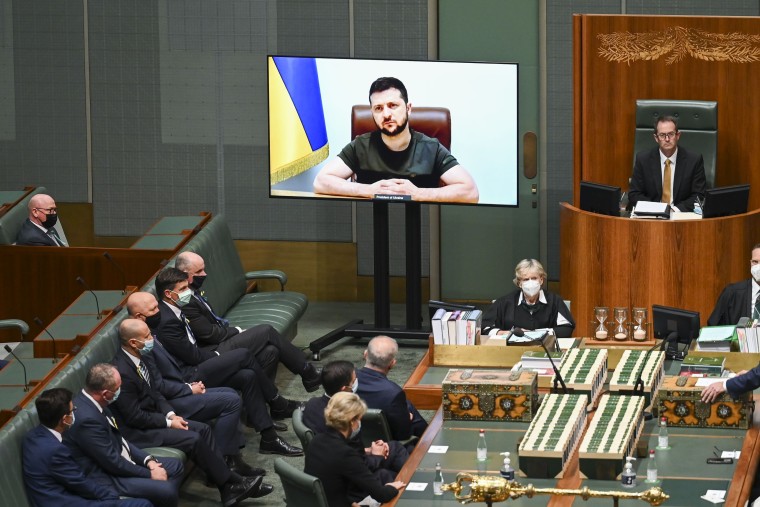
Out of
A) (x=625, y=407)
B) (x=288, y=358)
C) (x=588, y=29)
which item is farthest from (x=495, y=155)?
(x=625, y=407)

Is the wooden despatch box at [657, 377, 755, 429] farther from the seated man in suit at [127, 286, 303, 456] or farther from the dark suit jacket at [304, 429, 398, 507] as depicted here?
the seated man in suit at [127, 286, 303, 456]

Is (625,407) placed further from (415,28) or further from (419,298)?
(415,28)

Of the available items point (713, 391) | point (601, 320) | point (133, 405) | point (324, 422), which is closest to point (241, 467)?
point (133, 405)

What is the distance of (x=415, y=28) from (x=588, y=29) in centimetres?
160

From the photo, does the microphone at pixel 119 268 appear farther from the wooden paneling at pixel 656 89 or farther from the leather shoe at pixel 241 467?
the wooden paneling at pixel 656 89

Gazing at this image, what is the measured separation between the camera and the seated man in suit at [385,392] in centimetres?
712

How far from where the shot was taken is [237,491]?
7.40 m

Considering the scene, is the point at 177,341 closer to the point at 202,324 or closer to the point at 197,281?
the point at 202,324

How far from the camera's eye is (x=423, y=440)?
6613 millimetres

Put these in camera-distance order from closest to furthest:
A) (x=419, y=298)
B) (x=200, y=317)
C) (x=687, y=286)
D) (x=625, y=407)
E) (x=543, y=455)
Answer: (x=543, y=455)
(x=625, y=407)
(x=200, y=317)
(x=687, y=286)
(x=419, y=298)

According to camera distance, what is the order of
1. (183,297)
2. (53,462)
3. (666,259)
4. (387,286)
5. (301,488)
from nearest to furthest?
(301,488) < (53,462) < (183,297) < (666,259) < (387,286)

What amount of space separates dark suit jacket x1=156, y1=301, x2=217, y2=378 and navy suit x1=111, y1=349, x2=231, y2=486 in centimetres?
64

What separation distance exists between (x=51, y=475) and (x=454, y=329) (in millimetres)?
2280

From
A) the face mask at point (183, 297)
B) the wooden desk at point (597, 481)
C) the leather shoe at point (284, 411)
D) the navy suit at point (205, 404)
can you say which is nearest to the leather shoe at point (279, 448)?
the navy suit at point (205, 404)
